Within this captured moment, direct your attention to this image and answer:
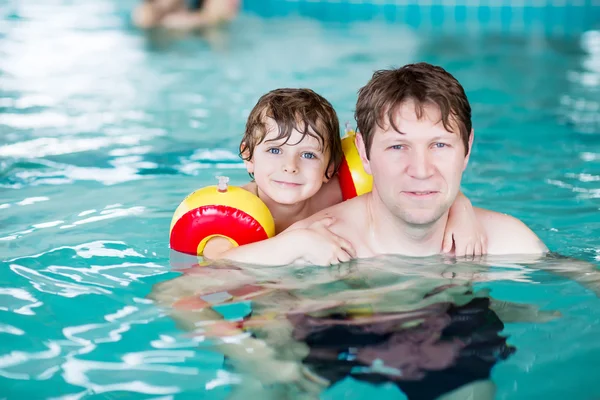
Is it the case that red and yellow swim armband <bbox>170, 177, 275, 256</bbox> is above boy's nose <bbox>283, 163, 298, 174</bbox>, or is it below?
below

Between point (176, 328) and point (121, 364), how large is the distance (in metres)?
0.33

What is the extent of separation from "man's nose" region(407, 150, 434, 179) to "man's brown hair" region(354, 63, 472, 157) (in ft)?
0.48

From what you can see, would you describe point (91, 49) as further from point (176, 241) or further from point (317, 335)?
point (317, 335)

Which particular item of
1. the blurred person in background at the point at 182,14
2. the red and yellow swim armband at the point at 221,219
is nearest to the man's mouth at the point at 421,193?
the red and yellow swim armband at the point at 221,219

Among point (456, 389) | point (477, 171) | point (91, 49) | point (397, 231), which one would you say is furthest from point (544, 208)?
point (91, 49)

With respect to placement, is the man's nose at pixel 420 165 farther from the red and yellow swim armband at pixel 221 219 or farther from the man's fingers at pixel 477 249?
the red and yellow swim armband at pixel 221 219

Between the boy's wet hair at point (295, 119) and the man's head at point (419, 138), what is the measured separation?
0.65m

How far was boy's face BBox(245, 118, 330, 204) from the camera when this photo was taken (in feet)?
13.5

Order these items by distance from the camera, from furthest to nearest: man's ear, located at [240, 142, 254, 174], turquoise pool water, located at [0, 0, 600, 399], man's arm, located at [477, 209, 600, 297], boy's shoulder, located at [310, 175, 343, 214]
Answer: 1. boy's shoulder, located at [310, 175, 343, 214]
2. man's ear, located at [240, 142, 254, 174]
3. man's arm, located at [477, 209, 600, 297]
4. turquoise pool water, located at [0, 0, 600, 399]

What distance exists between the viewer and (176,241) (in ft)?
13.7

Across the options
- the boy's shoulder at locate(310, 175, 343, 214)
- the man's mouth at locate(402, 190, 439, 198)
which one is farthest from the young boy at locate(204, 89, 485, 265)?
the man's mouth at locate(402, 190, 439, 198)

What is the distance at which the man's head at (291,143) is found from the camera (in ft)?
13.5

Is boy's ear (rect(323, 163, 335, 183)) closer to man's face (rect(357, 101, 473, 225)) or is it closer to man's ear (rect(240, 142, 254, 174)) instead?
man's ear (rect(240, 142, 254, 174))

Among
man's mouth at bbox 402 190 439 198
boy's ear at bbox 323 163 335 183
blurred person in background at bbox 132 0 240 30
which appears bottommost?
boy's ear at bbox 323 163 335 183
